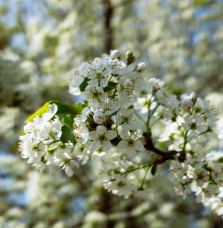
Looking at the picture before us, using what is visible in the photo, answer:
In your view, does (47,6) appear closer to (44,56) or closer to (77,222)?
(44,56)

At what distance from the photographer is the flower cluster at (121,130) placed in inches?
31.8

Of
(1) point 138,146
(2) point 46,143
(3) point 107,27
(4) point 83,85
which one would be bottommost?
(1) point 138,146

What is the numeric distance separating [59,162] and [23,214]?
13.4 feet

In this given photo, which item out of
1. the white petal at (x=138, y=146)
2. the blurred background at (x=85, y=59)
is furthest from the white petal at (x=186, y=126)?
the blurred background at (x=85, y=59)

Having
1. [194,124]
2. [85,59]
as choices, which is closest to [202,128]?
[194,124]

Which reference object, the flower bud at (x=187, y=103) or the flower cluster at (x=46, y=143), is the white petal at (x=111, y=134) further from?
the flower bud at (x=187, y=103)

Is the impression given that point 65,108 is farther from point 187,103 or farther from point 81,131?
point 187,103

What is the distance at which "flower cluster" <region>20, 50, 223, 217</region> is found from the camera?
0.81 metres

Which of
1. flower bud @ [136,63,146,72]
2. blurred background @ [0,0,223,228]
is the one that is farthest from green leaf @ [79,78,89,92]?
blurred background @ [0,0,223,228]

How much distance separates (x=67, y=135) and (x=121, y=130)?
0.17 metres

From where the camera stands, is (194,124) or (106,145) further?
(194,124)

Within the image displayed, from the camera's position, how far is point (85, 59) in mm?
4641

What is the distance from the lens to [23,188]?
4914 millimetres

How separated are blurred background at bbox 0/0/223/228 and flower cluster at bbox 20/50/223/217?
198 centimetres
